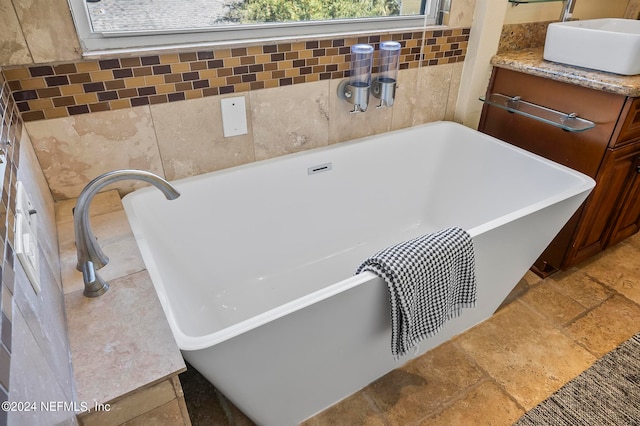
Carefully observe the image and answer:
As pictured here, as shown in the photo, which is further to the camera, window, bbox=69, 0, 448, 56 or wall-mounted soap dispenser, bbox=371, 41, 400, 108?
wall-mounted soap dispenser, bbox=371, 41, 400, 108

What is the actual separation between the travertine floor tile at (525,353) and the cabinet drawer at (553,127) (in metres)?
0.69

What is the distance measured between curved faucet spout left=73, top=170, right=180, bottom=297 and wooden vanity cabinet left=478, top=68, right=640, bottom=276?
161 centimetres

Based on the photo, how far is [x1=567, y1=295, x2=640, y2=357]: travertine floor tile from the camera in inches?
64.9

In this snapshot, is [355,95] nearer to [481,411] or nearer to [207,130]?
[207,130]

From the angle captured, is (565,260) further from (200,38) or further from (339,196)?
(200,38)

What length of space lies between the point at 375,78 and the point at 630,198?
131 cm

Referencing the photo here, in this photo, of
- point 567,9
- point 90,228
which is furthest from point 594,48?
point 90,228

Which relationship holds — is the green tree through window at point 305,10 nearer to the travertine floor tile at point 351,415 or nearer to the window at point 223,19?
the window at point 223,19

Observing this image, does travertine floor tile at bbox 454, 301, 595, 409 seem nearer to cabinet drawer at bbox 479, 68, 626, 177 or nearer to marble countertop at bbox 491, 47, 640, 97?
cabinet drawer at bbox 479, 68, 626, 177

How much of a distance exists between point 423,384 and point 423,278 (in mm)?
571

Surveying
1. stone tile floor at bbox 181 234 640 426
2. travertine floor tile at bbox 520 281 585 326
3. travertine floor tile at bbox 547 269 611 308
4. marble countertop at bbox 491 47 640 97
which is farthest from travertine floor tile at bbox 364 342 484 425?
marble countertop at bbox 491 47 640 97

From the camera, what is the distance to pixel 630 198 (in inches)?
75.0

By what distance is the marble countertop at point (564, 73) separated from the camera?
153 cm

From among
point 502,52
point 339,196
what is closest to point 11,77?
point 339,196
